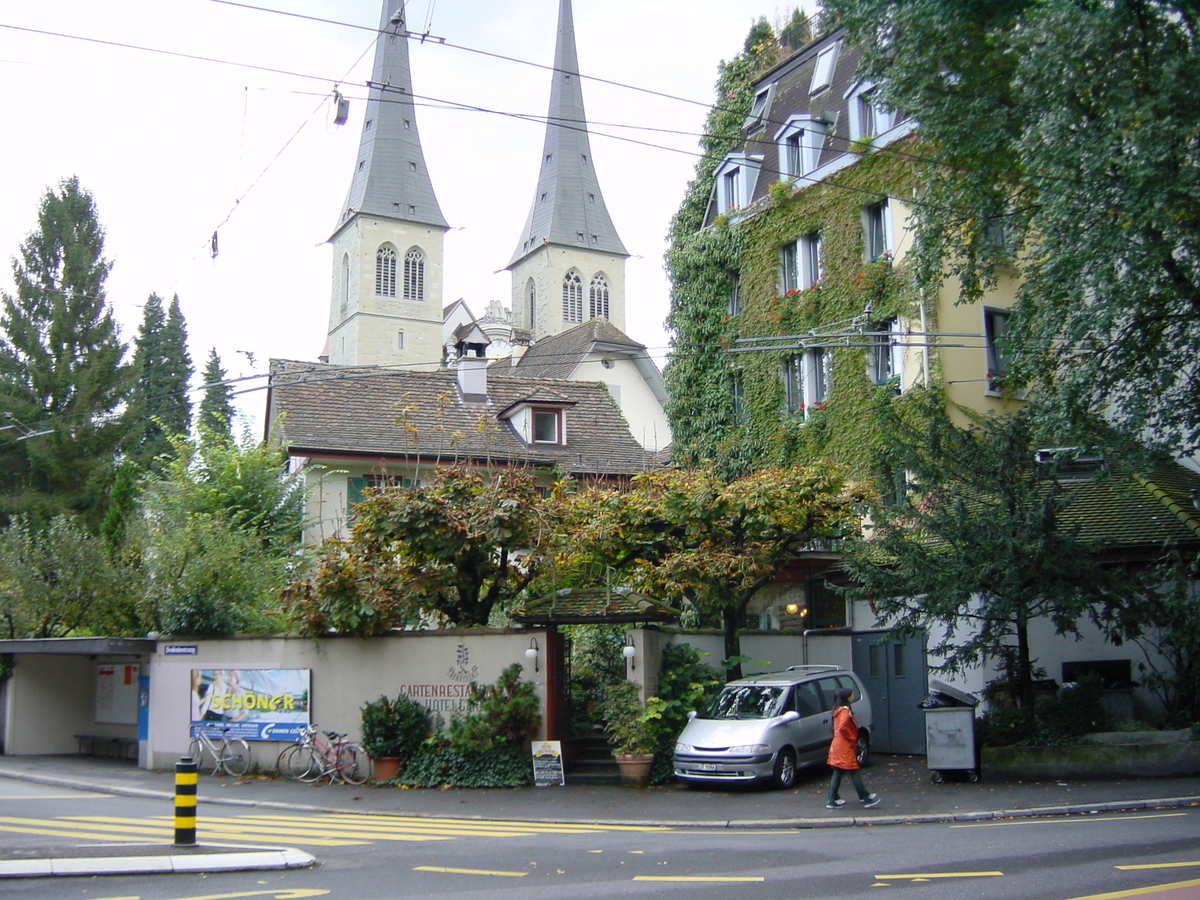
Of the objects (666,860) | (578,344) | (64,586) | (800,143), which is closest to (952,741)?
(666,860)

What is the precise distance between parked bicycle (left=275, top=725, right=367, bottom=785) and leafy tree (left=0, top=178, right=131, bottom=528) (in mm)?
29468

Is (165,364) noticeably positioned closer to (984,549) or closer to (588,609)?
(588,609)

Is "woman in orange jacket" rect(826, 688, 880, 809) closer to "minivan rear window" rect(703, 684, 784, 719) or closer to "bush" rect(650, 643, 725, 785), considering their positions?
"minivan rear window" rect(703, 684, 784, 719)

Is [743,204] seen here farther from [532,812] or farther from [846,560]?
[532,812]

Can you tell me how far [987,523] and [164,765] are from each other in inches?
622

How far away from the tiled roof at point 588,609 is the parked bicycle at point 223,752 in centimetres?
571

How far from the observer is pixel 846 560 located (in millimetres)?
18984

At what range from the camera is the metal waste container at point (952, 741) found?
664 inches

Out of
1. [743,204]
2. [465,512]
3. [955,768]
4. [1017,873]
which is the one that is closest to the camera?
[1017,873]

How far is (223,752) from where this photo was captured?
20.6 metres

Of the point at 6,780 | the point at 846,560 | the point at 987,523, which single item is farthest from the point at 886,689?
the point at 6,780

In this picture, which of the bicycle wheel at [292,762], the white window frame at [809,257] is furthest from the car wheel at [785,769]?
the white window frame at [809,257]

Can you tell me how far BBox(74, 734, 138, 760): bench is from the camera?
2430 cm

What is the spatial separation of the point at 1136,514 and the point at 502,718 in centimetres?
1207
